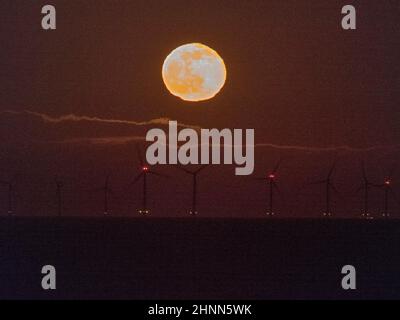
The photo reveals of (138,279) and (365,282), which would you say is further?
(138,279)

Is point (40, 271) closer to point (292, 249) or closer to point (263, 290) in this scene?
point (263, 290)

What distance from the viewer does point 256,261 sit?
13.2m

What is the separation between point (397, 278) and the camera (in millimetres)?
6430

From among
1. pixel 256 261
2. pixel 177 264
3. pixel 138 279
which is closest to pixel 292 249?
pixel 256 261

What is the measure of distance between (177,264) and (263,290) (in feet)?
8.29

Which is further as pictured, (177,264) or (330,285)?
(177,264)

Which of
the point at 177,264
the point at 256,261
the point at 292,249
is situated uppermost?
the point at 292,249

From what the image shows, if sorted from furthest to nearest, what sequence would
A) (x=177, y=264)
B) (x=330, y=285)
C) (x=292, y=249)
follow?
(x=292, y=249)
(x=177, y=264)
(x=330, y=285)

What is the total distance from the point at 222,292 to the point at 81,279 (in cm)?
133

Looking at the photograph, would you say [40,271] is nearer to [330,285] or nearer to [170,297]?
[170,297]
